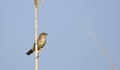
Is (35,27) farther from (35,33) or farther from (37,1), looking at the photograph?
(37,1)

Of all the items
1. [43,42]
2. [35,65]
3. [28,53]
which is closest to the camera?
[35,65]

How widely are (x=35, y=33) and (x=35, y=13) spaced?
0.23m

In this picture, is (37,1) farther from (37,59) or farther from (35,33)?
(37,59)

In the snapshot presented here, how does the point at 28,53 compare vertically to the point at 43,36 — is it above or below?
below

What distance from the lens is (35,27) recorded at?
3725 millimetres

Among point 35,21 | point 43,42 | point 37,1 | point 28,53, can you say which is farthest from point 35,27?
point 43,42

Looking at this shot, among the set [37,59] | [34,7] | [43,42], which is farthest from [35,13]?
[43,42]

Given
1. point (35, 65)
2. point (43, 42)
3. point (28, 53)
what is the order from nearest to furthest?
1. point (35, 65)
2. point (28, 53)
3. point (43, 42)

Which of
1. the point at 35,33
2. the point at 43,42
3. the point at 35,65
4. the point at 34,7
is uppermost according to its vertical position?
the point at 43,42

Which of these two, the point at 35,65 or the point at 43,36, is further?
the point at 43,36

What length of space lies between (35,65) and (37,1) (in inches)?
29.3

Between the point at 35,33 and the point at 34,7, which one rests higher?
the point at 34,7

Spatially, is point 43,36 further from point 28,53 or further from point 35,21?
point 35,21

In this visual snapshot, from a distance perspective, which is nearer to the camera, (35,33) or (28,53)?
(35,33)
